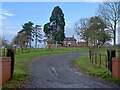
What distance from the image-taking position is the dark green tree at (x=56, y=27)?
7949cm

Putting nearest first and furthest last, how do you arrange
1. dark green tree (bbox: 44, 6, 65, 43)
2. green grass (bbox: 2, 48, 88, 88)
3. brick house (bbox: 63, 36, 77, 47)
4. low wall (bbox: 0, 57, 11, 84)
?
1. low wall (bbox: 0, 57, 11, 84)
2. green grass (bbox: 2, 48, 88, 88)
3. dark green tree (bbox: 44, 6, 65, 43)
4. brick house (bbox: 63, 36, 77, 47)

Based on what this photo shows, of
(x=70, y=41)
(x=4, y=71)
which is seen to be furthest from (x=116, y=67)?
(x=70, y=41)

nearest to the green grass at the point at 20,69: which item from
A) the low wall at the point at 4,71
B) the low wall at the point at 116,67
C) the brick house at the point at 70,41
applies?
the low wall at the point at 4,71

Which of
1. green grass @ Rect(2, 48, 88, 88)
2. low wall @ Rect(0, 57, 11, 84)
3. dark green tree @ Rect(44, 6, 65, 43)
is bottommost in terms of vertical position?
green grass @ Rect(2, 48, 88, 88)

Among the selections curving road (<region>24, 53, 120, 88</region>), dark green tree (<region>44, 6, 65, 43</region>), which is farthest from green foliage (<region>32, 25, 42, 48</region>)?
curving road (<region>24, 53, 120, 88</region>)

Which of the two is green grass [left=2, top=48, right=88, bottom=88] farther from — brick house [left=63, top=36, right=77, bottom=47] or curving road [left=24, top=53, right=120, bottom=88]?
brick house [left=63, top=36, right=77, bottom=47]

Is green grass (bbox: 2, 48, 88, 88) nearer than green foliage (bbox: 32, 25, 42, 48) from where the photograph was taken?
Yes

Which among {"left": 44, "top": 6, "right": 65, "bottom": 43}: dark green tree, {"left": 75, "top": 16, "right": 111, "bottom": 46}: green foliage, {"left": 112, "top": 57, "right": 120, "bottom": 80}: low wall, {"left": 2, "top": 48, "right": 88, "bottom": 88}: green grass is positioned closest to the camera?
{"left": 2, "top": 48, "right": 88, "bottom": 88}: green grass

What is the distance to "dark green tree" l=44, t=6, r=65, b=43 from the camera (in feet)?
261

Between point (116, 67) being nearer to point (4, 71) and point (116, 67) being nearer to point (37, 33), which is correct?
point (4, 71)

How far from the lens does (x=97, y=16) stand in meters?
55.1

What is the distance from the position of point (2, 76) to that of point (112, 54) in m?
8.87

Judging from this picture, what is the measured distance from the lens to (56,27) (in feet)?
265

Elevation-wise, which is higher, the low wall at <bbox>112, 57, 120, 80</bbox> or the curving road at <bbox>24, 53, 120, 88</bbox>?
the low wall at <bbox>112, 57, 120, 80</bbox>
